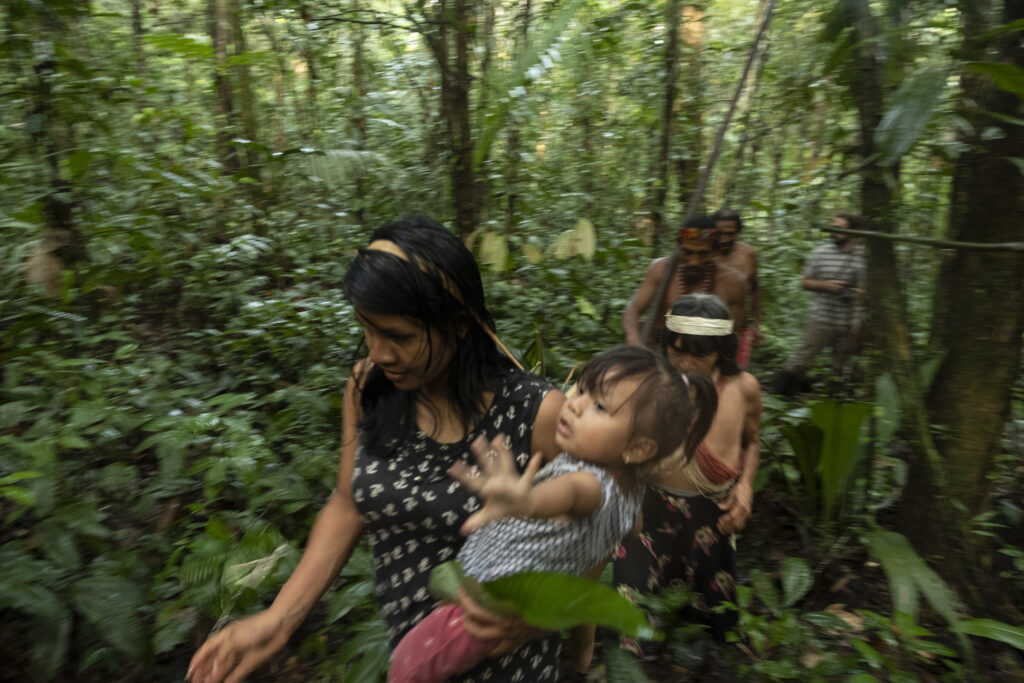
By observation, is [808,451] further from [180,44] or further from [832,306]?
[180,44]

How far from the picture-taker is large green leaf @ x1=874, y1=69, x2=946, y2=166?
1.74 meters

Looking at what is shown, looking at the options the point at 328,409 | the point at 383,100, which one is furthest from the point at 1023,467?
the point at 383,100

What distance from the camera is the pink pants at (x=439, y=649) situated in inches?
49.4

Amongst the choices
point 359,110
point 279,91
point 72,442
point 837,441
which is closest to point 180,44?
point 359,110

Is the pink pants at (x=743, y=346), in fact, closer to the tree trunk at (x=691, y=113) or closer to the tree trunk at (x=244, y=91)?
the tree trunk at (x=691, y=113)

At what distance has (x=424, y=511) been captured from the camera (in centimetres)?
137

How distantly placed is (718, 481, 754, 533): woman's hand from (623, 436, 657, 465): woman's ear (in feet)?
4.08

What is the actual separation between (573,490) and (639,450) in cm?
34

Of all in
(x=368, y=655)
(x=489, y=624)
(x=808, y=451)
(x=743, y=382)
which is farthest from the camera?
(x=808, y=451)

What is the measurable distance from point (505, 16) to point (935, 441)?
3959 millimetres

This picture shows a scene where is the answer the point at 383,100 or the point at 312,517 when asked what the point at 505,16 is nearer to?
the point at 383,100

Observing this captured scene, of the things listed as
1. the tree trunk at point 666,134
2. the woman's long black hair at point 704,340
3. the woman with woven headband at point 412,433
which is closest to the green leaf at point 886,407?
the woman's long black hair at point 704,340

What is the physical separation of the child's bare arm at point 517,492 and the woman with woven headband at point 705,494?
1.45 metres

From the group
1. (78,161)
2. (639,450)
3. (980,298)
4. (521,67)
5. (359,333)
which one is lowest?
(359,333)
